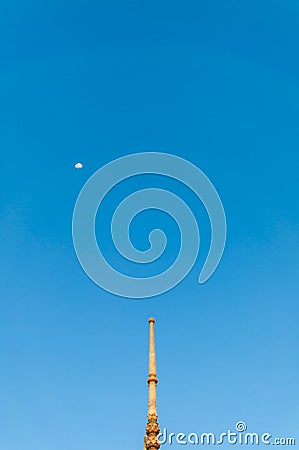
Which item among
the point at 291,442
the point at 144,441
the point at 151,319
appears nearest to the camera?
the point at 144,441

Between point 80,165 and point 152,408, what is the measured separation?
1591cm

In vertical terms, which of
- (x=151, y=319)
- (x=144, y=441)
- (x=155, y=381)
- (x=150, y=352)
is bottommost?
(x=144, y=441)

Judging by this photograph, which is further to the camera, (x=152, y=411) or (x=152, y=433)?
(x=152, y=411)

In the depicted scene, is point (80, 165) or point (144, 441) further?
point (80, 165)

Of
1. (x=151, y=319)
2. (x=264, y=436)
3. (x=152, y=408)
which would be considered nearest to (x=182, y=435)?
(x=152, y=408)

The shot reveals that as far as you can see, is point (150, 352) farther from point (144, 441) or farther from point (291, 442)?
point (291, 442)

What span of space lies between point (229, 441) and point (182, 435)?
2.92 m

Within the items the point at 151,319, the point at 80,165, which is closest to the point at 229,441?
the point at 151,319

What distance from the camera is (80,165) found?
37875 millimetres

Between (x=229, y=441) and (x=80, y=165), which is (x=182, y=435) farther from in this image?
(x=80, y=165)

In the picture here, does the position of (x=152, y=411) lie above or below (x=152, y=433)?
above

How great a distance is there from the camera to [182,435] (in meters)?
36.0

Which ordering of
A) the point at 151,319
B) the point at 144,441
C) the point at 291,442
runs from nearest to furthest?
the point at 144,441 < the point at 291,442 < the point at 151,319

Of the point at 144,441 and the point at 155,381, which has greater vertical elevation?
the point at 155,381
